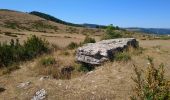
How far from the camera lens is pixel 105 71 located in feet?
39.9

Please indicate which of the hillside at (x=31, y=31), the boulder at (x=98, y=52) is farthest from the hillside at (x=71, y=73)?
the hillside at (x=31, y=31)

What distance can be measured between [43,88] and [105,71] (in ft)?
8.39

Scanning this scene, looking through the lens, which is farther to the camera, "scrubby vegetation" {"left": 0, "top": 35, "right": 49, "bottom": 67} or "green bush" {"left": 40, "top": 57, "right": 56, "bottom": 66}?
"scrubby vegetation" {"left": 0, "top": 35, "right": 49, "bottom": 67}

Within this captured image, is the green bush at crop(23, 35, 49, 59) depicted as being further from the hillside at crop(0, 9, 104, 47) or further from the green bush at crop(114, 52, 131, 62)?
the hillside at crop(0, 9, 104, 47)

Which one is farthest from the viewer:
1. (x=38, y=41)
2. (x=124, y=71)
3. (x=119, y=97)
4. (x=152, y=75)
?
(x=38, y=41)

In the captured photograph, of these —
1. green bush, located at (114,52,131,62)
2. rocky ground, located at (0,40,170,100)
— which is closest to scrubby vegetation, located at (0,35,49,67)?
rocky ground, located at (0,40,170,100)

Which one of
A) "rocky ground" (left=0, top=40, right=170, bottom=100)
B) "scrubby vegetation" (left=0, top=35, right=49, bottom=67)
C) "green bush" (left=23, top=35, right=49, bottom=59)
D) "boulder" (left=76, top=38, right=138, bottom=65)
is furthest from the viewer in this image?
"green bush" (left=23, top=35, right=49, bottom=59)

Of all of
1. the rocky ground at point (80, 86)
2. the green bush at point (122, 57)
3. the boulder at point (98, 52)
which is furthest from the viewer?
the boulder at point (98, 52)

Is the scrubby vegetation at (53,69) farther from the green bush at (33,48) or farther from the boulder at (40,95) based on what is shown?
the green bush at (33,48)

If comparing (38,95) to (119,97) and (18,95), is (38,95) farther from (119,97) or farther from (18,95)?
(119,97)

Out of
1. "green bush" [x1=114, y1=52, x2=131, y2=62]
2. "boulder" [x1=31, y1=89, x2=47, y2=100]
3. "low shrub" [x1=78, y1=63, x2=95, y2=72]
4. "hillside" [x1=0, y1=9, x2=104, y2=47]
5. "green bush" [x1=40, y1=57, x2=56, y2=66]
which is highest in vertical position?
"green bush" [x1=114, y1=52, x2=131, y2=62]

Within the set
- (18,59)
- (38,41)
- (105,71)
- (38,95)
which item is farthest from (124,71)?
(38,41)

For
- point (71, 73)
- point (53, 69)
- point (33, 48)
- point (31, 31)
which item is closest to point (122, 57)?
point (71, 73)

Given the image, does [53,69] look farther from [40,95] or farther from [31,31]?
[31,31]
